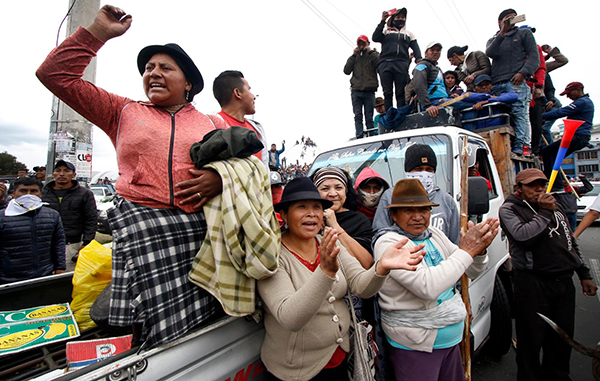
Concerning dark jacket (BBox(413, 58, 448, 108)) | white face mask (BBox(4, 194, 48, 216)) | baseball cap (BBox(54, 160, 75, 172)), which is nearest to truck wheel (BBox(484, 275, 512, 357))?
dark jacket (BBox(413, 58, 448, 108))

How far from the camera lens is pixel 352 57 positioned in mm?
6508

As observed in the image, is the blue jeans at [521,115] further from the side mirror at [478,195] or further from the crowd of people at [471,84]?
the side mirror at [478,195]

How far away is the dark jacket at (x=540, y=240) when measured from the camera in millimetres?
2607

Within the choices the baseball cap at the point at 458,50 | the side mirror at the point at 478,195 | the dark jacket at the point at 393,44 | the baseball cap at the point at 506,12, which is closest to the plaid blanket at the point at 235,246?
the side mirror at the point at 478,195

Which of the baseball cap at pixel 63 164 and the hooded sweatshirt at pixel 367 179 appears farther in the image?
the baseball cap at pixel 63 164

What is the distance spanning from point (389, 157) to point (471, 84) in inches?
210

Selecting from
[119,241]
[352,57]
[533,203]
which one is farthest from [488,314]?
[352,57]

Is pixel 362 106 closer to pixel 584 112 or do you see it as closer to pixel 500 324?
pixel 584 112

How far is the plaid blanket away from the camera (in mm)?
1314

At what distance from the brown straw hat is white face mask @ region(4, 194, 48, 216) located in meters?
3.86

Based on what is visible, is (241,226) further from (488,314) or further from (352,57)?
(352,57)

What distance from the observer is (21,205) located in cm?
325

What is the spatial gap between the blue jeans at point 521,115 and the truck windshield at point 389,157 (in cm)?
276

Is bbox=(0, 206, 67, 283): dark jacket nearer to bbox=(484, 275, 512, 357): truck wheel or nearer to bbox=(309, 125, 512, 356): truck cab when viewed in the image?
bbox=(309, 125, 512, 356): truck cab
